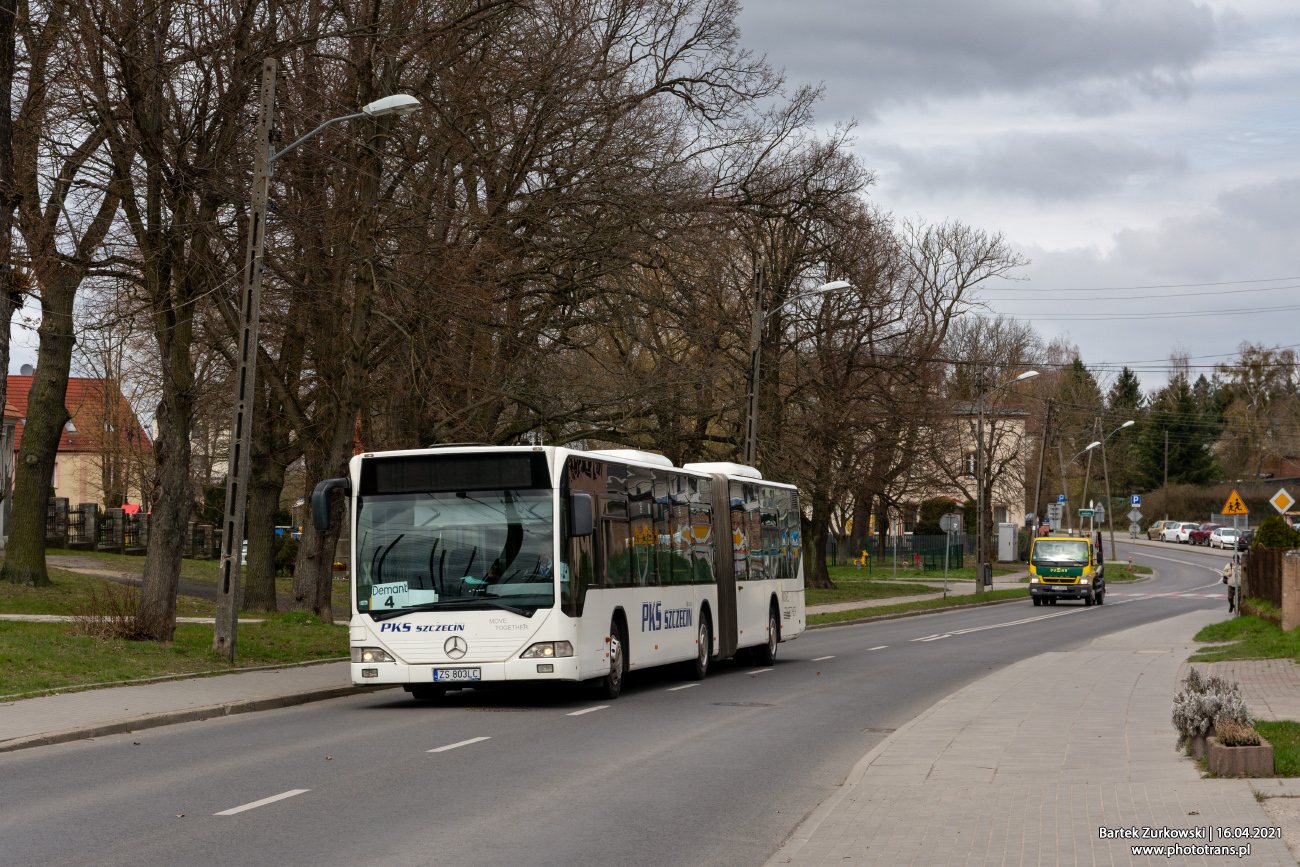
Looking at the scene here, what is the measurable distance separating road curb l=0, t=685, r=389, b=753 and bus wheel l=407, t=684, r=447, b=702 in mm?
857

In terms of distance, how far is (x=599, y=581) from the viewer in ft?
55.0

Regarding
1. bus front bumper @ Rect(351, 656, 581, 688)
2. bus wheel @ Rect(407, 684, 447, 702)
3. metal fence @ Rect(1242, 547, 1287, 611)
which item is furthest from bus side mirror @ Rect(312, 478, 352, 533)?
metal fence @ Rect(1242, 547, 1287, 611)

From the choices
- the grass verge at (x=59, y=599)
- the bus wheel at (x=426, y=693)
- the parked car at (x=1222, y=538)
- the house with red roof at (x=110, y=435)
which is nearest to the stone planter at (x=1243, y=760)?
the bus wheel at (x=426, y=693)

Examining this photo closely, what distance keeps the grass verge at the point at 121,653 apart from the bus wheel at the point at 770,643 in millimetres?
6952

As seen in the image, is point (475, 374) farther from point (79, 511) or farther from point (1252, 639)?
point (79, 511)

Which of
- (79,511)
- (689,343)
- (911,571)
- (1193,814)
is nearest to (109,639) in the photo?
(1193,814)

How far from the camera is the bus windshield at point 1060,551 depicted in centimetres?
5019

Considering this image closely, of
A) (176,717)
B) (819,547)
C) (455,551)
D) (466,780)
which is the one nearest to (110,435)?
(819,547)

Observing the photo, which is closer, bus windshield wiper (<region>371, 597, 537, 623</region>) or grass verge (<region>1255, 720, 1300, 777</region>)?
grass verge (<region>1255, 720, 1300, 777</region>)

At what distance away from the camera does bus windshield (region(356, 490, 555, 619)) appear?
15781mm

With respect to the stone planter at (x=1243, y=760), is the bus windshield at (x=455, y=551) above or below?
above

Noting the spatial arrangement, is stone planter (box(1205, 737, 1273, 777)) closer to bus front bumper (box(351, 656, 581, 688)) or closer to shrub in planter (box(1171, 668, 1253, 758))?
shrub in planter (box(1171, 668, 1253, 758))

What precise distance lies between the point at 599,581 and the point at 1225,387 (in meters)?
110

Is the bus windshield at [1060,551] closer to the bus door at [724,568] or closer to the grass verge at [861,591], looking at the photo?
the grass verge at [861,591]
